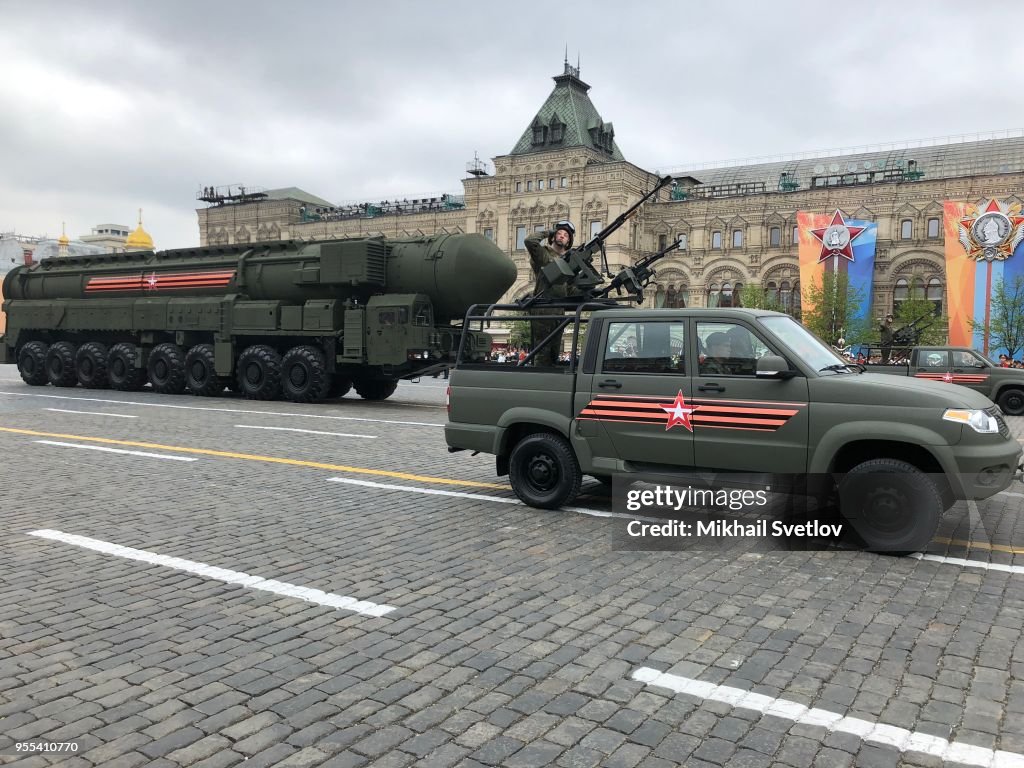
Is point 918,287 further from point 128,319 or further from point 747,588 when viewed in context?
point 747,588

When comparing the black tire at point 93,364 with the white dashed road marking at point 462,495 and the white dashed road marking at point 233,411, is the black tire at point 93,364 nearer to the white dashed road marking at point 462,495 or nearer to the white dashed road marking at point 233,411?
the white dashed road marking at point 233,411

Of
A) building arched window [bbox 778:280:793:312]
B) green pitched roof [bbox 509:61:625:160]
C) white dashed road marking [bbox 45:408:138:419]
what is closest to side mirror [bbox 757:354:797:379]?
white dashed road marking [bbox 45:408:138:419]

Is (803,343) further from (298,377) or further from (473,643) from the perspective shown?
(298,377)

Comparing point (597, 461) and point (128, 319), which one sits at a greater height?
point (128, 319)

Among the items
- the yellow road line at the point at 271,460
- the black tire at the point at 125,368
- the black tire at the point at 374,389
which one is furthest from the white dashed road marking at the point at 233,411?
the black tire at the point at 374,389

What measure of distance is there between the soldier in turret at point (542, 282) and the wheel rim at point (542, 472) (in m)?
1.04

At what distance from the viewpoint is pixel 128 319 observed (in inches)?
953

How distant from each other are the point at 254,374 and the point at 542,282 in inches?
535

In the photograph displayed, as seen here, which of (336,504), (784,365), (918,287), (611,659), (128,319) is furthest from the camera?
(918,287)

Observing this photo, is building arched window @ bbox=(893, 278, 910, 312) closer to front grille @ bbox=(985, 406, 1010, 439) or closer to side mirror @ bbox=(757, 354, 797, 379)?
front grille @ bbox=(985, 406, 1010, 439)

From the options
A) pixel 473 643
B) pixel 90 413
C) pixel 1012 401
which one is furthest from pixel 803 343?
pixel 1012 401

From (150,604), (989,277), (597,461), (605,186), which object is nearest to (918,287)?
(989,277)

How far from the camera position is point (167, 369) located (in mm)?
23250

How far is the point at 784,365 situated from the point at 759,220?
206 feet
